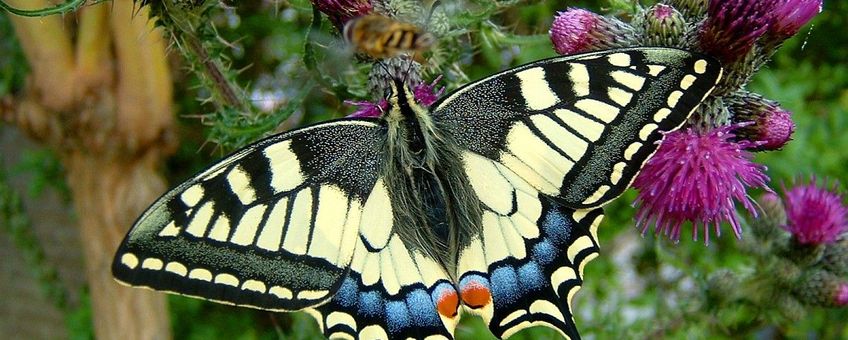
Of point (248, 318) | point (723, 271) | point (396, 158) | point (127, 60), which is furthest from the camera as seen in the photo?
point (248, 318)

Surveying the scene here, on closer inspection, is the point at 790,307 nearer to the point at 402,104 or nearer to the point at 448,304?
the point at 448,304

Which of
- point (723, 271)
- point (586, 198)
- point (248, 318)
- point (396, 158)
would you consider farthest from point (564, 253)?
point (248, 318)

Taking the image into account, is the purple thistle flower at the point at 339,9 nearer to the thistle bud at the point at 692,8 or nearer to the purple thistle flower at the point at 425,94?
the purple thistle flower at the point at 425,94

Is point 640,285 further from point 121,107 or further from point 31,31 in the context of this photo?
point 31,31

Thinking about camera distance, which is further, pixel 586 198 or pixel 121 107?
pixel 121 107

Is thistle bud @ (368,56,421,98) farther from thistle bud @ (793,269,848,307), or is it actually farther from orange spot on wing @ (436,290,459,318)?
thistle bud @ (793,269,848,307)

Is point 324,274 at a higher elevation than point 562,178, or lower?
lower
